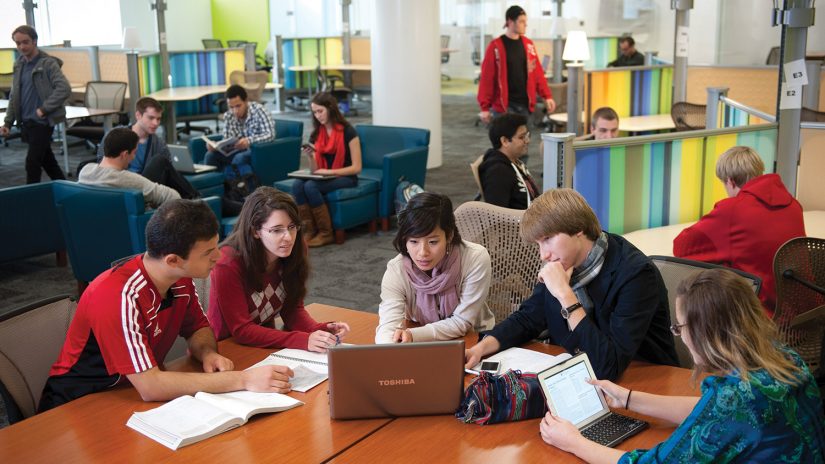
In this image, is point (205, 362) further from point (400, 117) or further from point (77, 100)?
point (77, 100)

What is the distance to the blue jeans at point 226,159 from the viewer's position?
760 centimetres

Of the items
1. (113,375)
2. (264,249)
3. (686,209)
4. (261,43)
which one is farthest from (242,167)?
(261,43)

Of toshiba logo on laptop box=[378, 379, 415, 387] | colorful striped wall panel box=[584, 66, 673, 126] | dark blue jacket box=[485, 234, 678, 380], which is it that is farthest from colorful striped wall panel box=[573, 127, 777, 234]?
colorful striped wall panel box=[584, 66, 673, 126]

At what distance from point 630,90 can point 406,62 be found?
2.39m

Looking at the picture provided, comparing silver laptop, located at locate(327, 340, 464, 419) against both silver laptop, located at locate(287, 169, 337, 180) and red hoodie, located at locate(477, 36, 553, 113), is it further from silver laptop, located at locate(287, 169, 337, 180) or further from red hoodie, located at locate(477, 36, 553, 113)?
red hoodie, located at locate(477, 36, 553, 113)

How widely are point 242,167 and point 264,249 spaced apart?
478 cm

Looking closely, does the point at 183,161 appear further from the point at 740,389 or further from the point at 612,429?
the point at 740,389

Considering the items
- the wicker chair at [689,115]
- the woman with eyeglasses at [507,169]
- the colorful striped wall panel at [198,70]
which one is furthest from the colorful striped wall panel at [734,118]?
the colorful striped wall panel at [198,70]

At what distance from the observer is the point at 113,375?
2.50 metres

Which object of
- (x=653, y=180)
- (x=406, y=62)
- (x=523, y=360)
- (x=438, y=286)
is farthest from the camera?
(x=406, y=62)

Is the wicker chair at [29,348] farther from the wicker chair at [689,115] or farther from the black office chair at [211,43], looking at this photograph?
the black office chair at [211,43]

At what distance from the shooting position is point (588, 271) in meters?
2.60

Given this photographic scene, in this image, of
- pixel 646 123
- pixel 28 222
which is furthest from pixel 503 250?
pixel 646 123

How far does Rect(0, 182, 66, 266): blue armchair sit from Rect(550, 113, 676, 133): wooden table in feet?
15.7
